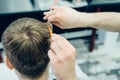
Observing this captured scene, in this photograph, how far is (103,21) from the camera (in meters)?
1.39

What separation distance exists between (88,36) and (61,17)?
1.60 metres

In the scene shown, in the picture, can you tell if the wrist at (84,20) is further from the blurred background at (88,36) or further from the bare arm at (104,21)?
the blurred background at (88,36)

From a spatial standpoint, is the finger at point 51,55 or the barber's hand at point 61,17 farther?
the barber's hand at point 61,17

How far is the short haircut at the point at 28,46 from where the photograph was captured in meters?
0.92

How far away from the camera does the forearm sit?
1.31 meters

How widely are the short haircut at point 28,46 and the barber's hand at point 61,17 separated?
0.19 m

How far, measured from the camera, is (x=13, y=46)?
929 millimetres

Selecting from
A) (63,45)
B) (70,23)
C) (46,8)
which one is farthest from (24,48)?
(46,8)

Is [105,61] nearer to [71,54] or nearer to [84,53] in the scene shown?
[84,53]

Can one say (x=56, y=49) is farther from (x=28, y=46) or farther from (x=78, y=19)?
(x=78, y=19)

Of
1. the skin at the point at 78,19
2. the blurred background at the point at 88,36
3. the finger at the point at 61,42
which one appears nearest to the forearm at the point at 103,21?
the skin at the point at 78,19

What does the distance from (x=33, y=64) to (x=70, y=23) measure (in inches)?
14.3

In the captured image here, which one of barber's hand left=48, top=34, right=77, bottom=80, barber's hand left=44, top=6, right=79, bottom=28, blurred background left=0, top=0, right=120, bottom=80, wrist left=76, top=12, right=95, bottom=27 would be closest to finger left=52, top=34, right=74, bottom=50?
barber's hand left=48, top=34, right=77, bottom=80

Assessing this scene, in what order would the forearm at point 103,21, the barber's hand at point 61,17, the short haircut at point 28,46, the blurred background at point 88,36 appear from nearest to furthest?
the short haircut at point 28,46 → the barber's hand at point 61,17 → the forearm at point 103,21 → the blurred background at point 88,36
